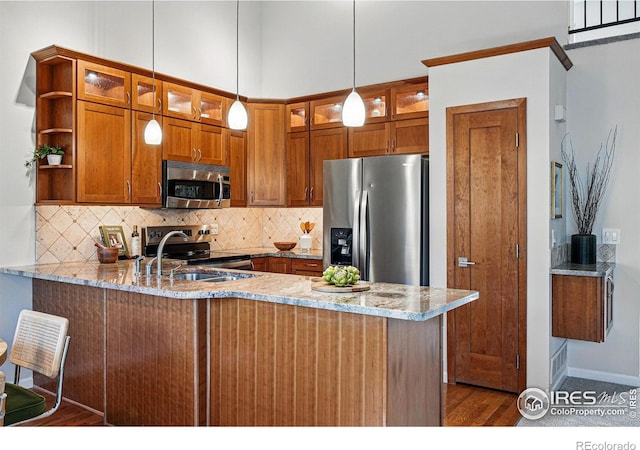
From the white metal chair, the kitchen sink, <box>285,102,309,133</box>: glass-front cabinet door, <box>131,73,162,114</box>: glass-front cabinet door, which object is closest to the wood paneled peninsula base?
the kitchen sink

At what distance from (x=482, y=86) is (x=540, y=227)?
3.71ft

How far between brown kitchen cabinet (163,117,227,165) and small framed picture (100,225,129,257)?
2.51 ft

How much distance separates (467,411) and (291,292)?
1.64m

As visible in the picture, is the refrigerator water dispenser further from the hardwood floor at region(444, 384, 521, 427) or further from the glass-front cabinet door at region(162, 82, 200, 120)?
the glass-front cabinet door at region(162, 82, 200, 120)

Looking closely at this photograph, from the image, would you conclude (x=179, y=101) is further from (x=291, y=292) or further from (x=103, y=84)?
(x=291, y=292)

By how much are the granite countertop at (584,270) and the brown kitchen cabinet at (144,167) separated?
328 cm

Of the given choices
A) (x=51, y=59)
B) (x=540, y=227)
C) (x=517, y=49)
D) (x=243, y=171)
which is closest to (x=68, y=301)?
(x=51, y=59)

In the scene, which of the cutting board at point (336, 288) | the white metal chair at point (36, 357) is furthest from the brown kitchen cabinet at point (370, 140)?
the white metal chair at point (36, 357)

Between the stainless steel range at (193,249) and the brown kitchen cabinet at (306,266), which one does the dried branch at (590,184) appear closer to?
the brown kitchen cabinet at (306,266)

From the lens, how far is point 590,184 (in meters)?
3.98

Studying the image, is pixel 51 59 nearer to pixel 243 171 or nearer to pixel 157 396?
pixel 243 171

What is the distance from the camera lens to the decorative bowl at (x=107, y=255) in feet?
13.1

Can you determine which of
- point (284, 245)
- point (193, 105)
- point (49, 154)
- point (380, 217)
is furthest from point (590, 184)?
point (49, 154)

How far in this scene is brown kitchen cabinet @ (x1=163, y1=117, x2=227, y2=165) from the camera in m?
4.53
